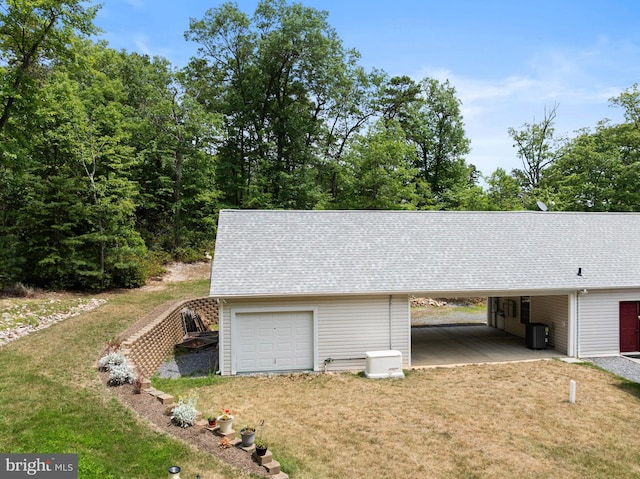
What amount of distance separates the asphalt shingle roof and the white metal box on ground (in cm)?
190

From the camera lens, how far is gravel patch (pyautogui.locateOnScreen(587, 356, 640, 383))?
11992 mm

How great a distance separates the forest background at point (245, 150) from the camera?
69.6ft

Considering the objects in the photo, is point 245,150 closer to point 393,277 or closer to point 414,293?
point 393,277

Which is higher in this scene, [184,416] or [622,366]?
[184,416]

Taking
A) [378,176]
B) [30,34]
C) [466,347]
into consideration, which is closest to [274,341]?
[466,347]

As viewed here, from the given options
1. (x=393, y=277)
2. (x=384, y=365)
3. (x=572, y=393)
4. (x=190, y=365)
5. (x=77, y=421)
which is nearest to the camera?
(x=77, y=421)

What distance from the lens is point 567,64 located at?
21.2m

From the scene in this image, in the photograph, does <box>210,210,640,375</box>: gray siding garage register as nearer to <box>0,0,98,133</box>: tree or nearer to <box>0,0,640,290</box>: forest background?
<box>0,0,98,133</box>: tree

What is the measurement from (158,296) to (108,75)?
21.4m

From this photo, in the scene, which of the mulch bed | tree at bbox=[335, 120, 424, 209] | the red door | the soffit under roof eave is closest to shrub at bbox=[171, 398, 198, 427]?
the mulch bed

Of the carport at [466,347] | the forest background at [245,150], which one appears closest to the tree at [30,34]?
the forest background at [245,150]

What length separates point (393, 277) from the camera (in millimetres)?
13273

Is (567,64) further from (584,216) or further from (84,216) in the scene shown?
(84,216)

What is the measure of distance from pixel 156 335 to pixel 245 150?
23.7 meters
